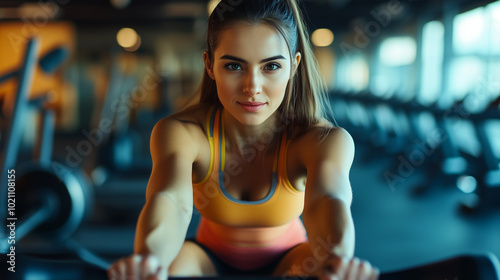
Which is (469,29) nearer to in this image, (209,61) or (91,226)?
(91,226)

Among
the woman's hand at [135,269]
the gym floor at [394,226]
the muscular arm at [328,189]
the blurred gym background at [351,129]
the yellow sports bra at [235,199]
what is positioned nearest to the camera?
the woman's hand at [135,269]

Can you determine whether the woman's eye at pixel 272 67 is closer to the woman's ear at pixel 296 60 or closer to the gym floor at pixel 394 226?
the woman's ear at pixel 296 60

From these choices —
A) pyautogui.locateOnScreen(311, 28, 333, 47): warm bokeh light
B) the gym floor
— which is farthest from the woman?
the gym floor

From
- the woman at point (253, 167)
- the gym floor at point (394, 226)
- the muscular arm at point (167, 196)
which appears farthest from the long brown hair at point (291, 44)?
the gym floor at point (394, 226)

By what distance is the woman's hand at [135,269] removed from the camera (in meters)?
0.49

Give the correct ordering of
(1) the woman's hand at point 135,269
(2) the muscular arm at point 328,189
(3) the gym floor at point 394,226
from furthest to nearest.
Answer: (3) the gym floor at point 394,226
(2) the muscular arm at point 328,189
(1) the woman's hand at point 135,269

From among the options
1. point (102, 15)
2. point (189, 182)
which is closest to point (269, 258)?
point (189, 182)

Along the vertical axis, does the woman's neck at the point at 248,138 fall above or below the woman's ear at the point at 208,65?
below

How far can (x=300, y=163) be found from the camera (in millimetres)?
726

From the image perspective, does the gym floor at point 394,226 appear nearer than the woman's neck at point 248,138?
No

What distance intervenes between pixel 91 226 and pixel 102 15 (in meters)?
6.92

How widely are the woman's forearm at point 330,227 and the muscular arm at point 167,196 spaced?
0.18 metres

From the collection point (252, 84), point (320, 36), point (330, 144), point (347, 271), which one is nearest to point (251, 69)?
point (252, 84)

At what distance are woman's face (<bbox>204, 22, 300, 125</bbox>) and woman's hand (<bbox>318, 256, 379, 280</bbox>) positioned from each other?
0.23m
